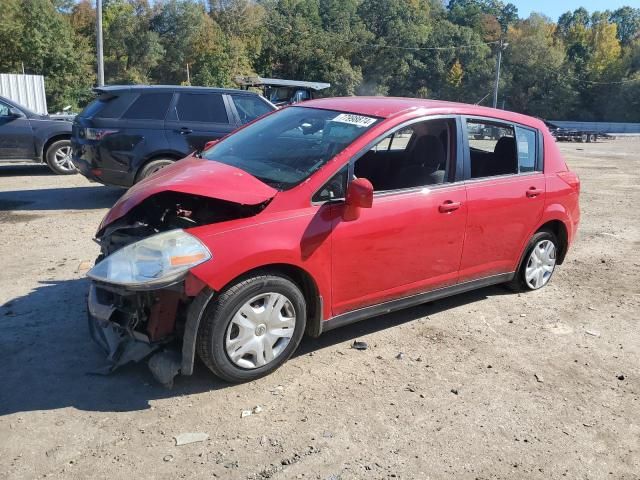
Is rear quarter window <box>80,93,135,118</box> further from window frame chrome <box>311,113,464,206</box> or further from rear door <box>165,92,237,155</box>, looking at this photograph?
window frame chrome <box>311,113,464,206</box>

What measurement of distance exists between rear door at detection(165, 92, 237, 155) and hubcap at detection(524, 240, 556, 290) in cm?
493

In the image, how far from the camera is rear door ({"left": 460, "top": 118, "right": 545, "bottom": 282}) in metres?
4.61

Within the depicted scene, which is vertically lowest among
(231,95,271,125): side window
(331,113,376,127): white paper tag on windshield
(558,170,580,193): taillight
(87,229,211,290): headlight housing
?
(87,229,211,290): headlight housing

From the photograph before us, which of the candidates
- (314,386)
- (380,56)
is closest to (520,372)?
(314,386)

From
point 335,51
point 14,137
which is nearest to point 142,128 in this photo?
point 14,137

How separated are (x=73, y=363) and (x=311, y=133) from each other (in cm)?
231

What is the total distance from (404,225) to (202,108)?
5513 millimetres

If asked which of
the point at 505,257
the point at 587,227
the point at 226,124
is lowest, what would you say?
the point at 587,227

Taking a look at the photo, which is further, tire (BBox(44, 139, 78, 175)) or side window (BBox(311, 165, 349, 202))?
tire (BBox(44, 139, 78, 175))

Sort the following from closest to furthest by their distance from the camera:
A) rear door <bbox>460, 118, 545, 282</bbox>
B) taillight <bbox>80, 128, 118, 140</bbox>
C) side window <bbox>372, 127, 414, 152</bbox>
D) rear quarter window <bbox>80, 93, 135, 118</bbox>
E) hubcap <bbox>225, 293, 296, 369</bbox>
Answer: hubcap <bbox>225, 293, 296, 369</bbox> < side window <bbox>372, 127, 414, 152</bbox> < rear door <bbox>460, 118, 545, 282</bbox> < taillight <bbox>80, 128, 118, 140</bbox> < rear quarter window <bbox>80, 93, 135, 118</bbox>

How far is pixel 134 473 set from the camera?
2801mm

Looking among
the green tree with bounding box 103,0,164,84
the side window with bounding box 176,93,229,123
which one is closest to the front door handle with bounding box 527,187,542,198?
the side window with bounding box 176,93,229,123

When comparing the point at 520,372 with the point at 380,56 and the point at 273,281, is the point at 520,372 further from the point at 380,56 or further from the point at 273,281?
the point at 380,56

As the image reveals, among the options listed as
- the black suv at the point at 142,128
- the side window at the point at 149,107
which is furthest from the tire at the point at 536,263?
the side window at the point at 149,107
